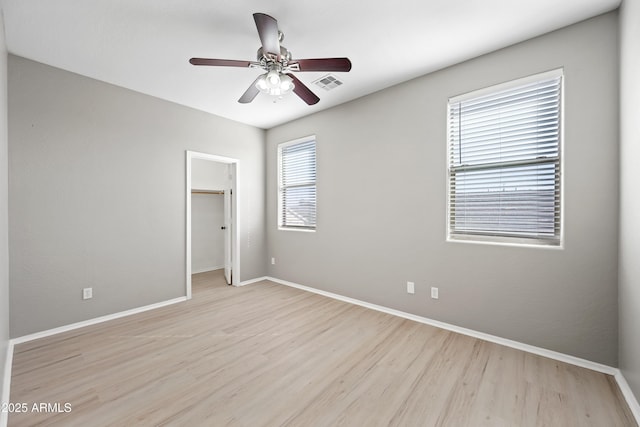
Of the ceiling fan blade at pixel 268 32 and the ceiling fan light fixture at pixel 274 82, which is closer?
the ceiling fan blade at pixel 268 32

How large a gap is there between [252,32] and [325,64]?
0.79m

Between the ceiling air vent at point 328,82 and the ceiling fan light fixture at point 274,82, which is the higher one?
the ceiling air vent at point 328,82

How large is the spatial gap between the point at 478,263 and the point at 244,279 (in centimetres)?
352

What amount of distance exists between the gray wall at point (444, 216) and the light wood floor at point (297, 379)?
1.20 feet

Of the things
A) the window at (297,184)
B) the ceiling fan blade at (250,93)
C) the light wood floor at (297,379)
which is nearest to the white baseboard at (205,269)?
the window at (297,184)

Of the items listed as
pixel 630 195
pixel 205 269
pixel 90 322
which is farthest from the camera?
pixel 205 269

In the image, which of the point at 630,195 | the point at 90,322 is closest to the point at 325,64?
the point at 630,195

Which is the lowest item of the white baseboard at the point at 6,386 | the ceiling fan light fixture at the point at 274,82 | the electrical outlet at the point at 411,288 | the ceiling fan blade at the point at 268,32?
the white baseboard at the point at 6,386

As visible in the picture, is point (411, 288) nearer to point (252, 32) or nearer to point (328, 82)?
point (328, 82)

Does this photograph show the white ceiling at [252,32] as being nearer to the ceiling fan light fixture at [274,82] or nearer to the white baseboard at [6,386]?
the ceiling fan light fixture at [274,82]

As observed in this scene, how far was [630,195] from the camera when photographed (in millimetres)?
1723

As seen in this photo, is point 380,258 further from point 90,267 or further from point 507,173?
point 90,267

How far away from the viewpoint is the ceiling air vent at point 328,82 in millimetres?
3006

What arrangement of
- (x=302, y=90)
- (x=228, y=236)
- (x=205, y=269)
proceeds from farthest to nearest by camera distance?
(x=205, y=269), (x=228, y=236), (x=302, y=90)
